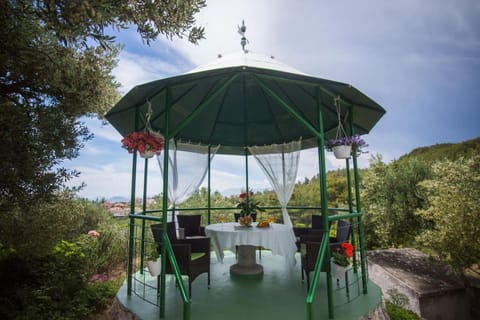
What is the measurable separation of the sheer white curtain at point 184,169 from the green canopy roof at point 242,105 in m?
Answer: 0.25

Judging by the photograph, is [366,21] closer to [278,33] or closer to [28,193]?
[278,33]

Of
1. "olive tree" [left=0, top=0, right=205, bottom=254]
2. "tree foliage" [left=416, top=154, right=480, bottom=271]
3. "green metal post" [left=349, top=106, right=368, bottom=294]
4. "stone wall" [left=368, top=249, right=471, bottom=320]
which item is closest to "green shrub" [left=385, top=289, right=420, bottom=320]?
"stone wall" [left=368, top=249, right=471, bottom=320]

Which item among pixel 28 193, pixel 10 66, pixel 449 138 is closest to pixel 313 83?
pixel 10 66

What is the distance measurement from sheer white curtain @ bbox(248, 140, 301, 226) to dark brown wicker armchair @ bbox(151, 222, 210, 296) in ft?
8.77

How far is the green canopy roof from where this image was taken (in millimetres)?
3102

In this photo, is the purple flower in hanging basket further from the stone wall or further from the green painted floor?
the stone wall

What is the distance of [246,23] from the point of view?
4.52 meters

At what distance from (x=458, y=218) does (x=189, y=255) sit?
5.61 m

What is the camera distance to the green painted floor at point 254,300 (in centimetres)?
299

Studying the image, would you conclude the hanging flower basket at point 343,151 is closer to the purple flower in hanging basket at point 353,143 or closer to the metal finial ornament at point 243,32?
the purple flower in hanging basket at point 353,143

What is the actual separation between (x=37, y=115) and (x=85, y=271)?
12.2ft

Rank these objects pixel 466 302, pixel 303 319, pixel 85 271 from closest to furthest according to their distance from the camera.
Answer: pixel 303 319, pixel 85 271, pixel 466 302

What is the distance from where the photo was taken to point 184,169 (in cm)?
603

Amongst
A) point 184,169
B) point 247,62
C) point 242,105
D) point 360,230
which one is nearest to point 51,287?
point 184,169
